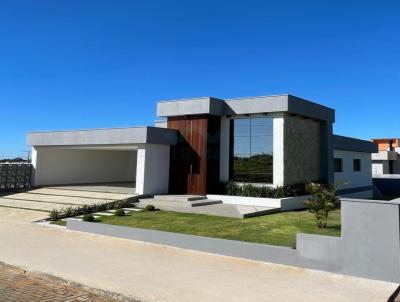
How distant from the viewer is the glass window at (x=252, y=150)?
19.4 metres

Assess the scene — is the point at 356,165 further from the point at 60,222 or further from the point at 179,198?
the point at 60,222

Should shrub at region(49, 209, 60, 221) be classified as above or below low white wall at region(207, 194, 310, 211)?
below

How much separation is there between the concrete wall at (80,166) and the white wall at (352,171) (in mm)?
17074

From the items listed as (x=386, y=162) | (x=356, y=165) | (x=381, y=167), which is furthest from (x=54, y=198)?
(x=386, y=162)

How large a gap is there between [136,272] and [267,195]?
11188 millimetres

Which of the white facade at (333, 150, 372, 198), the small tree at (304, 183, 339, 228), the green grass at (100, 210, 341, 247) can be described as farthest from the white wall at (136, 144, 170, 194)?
the white facade at (333, 150, 372, 198)

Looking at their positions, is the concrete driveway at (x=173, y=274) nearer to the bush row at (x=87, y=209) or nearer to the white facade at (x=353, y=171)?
the bush row at (x=87, y=209)

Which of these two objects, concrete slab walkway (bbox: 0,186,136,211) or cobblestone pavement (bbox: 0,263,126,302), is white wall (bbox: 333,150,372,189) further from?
cobblestone pavement (bbox: 0,263,126,302)

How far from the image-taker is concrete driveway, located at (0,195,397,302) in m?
6.87

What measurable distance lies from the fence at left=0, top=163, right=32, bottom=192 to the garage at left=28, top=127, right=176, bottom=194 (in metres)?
0.55

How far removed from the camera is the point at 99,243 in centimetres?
1148

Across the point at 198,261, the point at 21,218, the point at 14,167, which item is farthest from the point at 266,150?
the point at 14,167

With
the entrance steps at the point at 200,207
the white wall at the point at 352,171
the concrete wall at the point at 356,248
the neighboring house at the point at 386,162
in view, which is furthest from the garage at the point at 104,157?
the neighboring house at the point at 386,162

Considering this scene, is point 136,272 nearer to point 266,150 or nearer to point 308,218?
point 308,218
